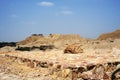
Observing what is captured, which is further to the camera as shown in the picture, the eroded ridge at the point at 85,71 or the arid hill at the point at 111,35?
the arid hill at the point at 111,35

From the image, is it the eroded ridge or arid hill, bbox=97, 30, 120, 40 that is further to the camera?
arid hill, bbox=97, 30, 120, 40

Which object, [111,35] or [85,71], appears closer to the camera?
[85,71]

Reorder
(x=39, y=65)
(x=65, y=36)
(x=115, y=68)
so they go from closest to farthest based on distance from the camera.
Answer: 1. (x=115, y=68)
2. (x=39, y=65)
3. (x=65, y=36)

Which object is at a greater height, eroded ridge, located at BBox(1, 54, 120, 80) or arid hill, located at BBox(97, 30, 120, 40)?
arid hill, located at BBox(97, 30, 120, 40)

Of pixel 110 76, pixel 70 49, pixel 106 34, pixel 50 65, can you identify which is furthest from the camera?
pixel 106 34

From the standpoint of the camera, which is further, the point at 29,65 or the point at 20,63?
the point at 20,63

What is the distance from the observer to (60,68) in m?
5.43

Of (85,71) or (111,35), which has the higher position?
(111,35)

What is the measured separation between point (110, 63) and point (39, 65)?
6.47 ft

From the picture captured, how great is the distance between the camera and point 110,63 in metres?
5.42

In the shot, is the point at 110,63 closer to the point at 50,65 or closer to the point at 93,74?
the point at 93,74

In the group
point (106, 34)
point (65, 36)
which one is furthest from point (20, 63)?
point (106, 34)

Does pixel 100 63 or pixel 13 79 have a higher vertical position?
pixel 100 63

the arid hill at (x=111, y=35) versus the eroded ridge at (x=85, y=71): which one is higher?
the arid hill at (x=111, y=35)
